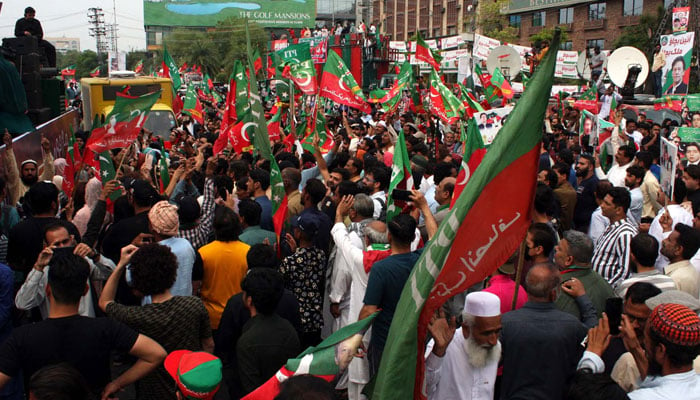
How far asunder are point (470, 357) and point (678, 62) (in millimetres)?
13546

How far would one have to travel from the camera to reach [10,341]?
312 centimetres

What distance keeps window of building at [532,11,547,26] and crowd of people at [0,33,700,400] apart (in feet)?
167

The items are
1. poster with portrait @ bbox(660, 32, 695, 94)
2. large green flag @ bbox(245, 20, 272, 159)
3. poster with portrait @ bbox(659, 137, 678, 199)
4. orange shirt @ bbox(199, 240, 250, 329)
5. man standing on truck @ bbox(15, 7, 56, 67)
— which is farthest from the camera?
poster with portrait @ bbox(660, 32, 695, 94)

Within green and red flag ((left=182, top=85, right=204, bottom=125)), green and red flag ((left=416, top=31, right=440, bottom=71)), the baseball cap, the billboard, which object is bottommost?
the baseball cap

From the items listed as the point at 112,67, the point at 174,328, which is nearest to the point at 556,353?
the point at 174,328

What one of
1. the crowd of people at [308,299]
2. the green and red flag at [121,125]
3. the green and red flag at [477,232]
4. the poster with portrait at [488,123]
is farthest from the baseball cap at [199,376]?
the poster with portrait at [488,123]

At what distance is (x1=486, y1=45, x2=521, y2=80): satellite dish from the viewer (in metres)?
18.0

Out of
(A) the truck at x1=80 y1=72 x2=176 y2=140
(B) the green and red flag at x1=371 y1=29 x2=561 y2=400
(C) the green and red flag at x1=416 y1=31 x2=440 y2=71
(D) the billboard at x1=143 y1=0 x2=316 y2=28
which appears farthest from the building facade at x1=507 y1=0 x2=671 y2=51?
(D) the billboard at x1=143 y1=0 x2=316 y2=28

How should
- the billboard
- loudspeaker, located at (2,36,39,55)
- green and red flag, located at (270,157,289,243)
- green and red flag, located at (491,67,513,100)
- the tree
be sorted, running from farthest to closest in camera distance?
the billboard < the tree < green and red flag, located at (491,67,513,100) < loudspeaker, located at (2,36,39,55) < green and red flag, located at (270,157,289,243)

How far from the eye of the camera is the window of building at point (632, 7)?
45.6m

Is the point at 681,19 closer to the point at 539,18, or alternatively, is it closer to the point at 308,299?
the point at 308,299

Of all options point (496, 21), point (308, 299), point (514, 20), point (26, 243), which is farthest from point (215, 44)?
point (308, 299)

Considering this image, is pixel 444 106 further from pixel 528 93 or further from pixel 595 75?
pixel 595 75

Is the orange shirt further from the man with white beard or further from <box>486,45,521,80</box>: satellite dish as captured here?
<box>486,45,521,80</box>: satellite dish
